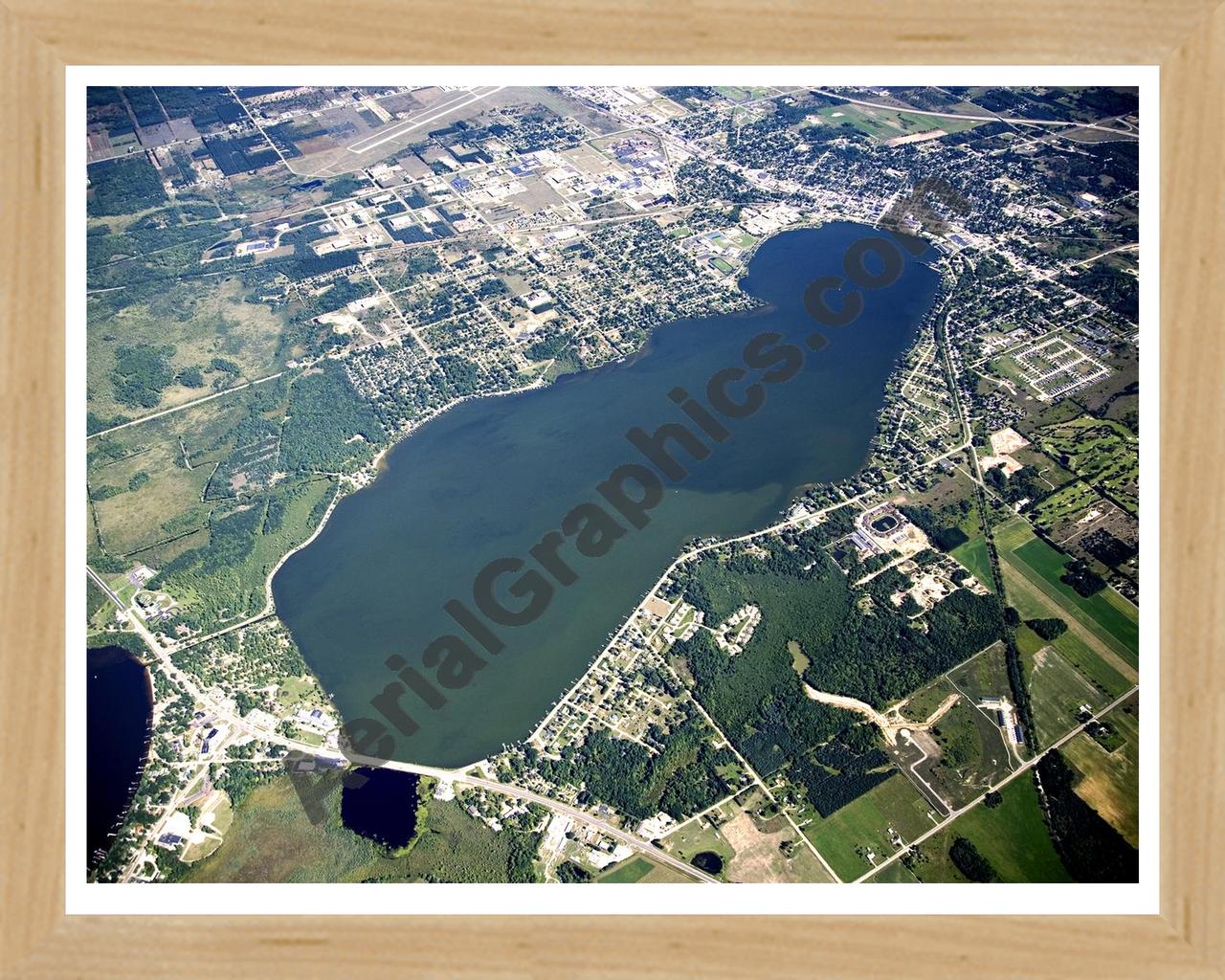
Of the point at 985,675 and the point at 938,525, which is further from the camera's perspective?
the point at 938,525

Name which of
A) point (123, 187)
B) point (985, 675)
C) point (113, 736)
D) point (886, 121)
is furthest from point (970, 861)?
point (123, 187)

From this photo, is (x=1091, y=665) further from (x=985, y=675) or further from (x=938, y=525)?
(x=938, y=525)

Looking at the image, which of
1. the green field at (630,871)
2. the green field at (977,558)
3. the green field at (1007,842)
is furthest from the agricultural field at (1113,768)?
the green field at (630,871)

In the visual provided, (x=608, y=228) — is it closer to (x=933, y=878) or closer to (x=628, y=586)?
(x=628, y=586)

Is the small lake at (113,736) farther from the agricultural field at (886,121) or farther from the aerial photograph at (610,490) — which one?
the agricultural field at (886,121)
